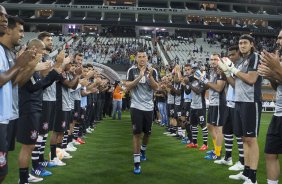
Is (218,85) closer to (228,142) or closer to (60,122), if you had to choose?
(228,142)

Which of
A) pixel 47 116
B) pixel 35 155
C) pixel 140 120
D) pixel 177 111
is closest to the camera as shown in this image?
pixel 35 155

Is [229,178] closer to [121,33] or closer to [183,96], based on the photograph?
[183,96]

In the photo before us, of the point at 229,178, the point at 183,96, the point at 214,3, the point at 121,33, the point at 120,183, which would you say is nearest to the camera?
the point at 120,183

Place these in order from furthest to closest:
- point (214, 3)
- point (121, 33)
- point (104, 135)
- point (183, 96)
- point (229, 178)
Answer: point (214, 3) → point (121, 33) → point (104, 135) → point (183, 96) → point (229, 178)

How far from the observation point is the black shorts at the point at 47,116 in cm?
727

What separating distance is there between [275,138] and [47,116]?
442 cm

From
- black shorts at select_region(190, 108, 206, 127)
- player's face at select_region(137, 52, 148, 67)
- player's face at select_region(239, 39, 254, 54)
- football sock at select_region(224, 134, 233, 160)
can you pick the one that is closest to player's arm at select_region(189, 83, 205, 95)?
black shorts at select_region(190, 108, 206, 127)

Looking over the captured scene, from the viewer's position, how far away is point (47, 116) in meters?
7.46

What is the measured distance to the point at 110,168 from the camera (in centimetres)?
811

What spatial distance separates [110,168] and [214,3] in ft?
217

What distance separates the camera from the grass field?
707cm

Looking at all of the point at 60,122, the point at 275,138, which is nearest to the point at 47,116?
the point at 60,122

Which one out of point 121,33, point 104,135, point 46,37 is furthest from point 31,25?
point 46,37

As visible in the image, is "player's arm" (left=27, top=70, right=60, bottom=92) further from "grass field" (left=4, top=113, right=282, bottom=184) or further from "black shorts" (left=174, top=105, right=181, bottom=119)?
"black shorts" (left=174, top=105, right=181, bottom=119)
